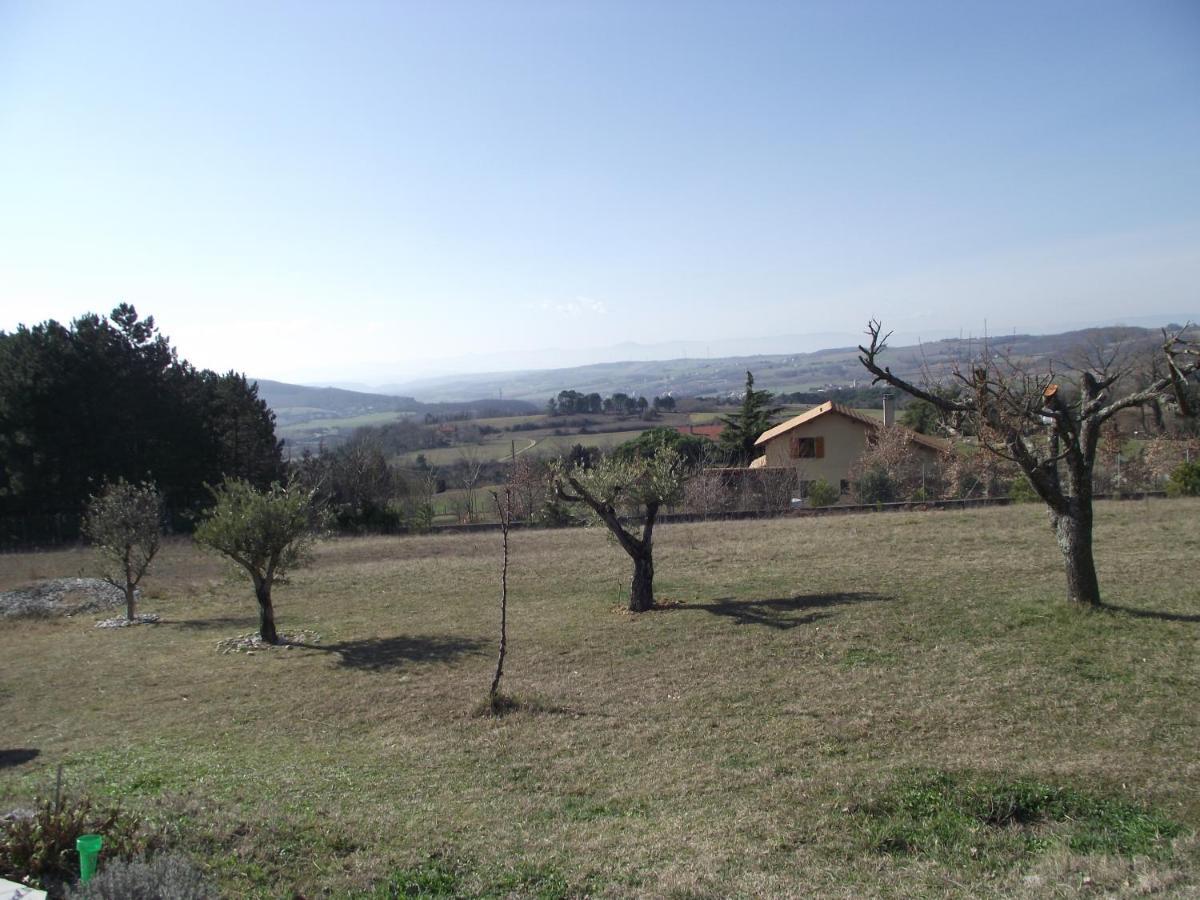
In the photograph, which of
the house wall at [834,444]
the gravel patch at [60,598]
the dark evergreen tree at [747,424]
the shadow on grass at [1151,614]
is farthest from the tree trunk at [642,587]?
the dark evergreen tree at [747,424]

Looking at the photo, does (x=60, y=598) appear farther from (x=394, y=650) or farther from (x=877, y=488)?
(x=877, y=488)

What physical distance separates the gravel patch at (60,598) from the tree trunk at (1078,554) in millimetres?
23434

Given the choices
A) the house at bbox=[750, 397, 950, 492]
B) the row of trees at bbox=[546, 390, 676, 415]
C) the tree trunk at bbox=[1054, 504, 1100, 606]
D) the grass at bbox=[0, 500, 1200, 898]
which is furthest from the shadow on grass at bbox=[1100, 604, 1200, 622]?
the row of trees at bbox=[546, 390, 676, 415]

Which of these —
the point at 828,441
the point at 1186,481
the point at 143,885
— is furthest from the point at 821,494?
the point at 143,885

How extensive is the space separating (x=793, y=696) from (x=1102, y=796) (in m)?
4.19

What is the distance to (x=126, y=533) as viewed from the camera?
20.9m

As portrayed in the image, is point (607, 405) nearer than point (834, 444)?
No

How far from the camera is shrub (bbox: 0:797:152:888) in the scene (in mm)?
5227

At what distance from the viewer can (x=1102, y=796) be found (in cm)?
675

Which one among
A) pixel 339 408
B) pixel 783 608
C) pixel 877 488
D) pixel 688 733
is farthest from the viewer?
pixel 339 408

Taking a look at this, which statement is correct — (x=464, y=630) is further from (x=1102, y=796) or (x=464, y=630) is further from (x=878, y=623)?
(x=1102, y=796)

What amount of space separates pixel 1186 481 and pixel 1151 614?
17365 mm

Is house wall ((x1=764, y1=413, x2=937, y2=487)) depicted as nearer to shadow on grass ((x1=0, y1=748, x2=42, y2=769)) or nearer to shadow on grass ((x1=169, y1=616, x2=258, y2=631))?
shadow on grass ((x1=169, y1=616, x2=258, y2=631))

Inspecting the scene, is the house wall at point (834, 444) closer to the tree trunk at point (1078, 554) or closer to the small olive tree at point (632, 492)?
the small olive tree at point (632, 492)
